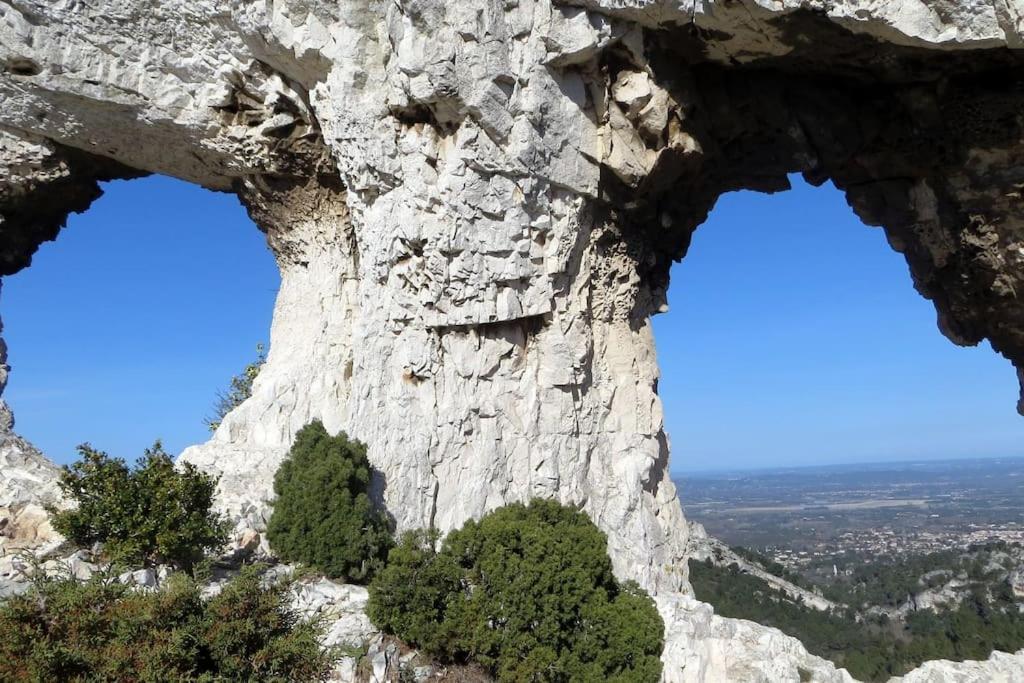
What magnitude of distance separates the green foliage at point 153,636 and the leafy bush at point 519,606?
264cm

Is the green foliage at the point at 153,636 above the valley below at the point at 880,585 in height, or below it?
above

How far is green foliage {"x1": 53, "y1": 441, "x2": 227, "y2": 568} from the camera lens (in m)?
10.1

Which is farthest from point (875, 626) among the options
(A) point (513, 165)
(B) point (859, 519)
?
(B) point (859, 519)

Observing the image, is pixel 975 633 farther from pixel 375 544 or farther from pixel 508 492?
pixel 375 544

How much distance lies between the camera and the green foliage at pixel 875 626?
23422 mm

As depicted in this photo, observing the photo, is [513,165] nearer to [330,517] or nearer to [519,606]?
[330,517]

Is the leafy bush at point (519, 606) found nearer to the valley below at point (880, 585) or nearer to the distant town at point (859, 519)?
the valley below at point (880, 585)

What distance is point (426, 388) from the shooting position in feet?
42.8

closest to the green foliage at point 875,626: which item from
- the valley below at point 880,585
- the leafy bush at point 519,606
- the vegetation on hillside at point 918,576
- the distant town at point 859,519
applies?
the valley below at point 880,585

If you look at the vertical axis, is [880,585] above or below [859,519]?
above

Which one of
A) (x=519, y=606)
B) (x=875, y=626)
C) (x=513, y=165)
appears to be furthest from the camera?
(x=875, y=626)

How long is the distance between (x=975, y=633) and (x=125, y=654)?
28884mm

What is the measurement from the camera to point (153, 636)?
6477 millimetres

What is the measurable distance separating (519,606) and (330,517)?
11.2ft
